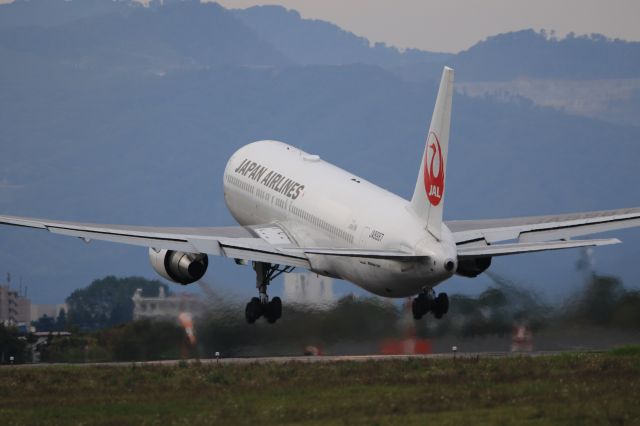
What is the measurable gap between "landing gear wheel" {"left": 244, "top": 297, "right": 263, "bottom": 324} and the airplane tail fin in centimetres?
1103

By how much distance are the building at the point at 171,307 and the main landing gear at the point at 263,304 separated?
2114mm

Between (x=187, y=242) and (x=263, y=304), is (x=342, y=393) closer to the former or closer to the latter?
(x=187, y=242)

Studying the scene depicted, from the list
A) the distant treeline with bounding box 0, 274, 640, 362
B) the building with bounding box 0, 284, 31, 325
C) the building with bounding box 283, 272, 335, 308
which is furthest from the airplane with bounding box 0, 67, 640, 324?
the building with bounding box 0, 284, 31, 325

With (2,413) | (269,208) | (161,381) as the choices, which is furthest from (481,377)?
(269,208)

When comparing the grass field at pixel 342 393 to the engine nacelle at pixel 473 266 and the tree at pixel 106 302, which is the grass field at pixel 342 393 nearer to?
the engine nacelle at pixel 473 266

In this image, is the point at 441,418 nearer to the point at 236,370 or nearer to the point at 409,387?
the point at 409,387

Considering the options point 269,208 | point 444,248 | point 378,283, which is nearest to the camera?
point 444,248

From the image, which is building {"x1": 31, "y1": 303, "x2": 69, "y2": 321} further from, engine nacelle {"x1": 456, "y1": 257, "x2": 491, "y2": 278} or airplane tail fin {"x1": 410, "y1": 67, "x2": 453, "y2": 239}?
airplane tail fin {"x1": 410, "y1": 67, "x2": 453, "y2": 239}

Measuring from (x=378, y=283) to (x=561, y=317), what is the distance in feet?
31.8

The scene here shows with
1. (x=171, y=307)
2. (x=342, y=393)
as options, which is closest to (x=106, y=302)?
(x=171, y=307)

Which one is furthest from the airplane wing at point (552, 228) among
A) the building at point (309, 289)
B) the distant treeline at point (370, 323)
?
the building at point (309, 289)

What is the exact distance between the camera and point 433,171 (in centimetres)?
4841

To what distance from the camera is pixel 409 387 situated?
4244 cm

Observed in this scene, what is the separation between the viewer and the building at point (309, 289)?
60.5 meters
